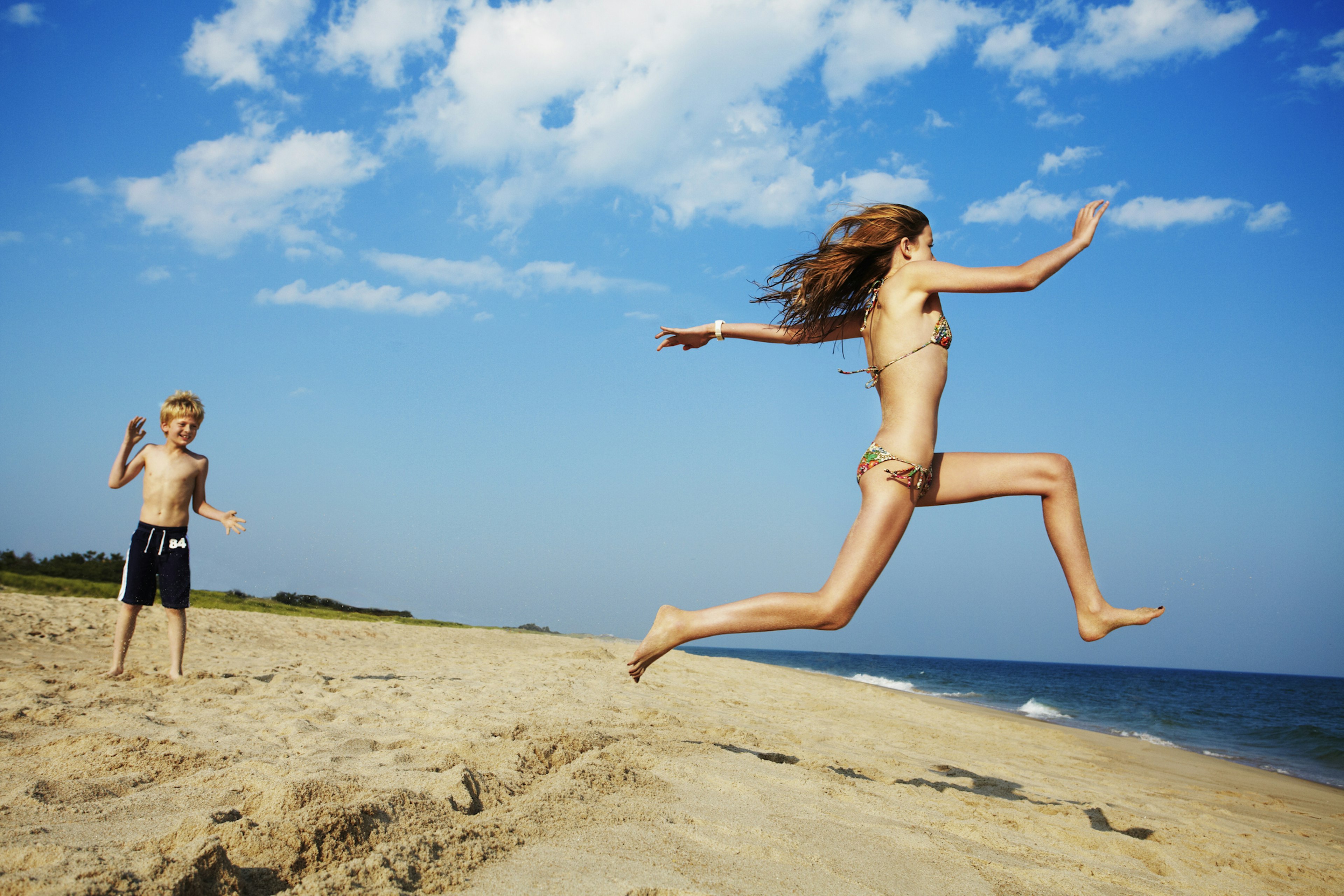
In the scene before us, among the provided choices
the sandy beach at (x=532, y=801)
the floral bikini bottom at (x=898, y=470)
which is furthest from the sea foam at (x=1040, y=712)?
the floral bikini bottom at (x=898, y=470)

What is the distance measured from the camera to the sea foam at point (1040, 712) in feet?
51.7

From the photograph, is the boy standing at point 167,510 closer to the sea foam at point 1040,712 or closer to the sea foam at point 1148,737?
the sea foam at point 1148,737

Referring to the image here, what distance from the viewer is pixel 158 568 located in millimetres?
5441

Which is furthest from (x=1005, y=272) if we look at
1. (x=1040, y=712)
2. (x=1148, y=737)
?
(x=1040, y=712)

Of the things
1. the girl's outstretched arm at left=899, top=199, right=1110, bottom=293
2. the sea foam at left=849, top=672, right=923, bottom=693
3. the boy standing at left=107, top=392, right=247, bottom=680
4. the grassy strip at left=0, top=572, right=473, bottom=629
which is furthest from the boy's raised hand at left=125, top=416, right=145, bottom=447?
the sea foam at left=849, top=672, right=923, bottom=693

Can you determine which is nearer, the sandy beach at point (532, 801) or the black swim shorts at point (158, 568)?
the sandy beach at point (532, 801)

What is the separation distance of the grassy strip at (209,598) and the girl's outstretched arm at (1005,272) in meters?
8.44

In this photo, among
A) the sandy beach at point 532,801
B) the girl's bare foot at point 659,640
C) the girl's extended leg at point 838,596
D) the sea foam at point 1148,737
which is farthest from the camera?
the sea foam at point 1148,737

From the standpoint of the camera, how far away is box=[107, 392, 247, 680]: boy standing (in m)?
5.30

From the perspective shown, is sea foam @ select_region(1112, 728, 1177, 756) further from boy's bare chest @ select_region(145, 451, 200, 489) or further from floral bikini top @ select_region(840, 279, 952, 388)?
boy's bare chest @ select_region(145, 451, 200, 489)

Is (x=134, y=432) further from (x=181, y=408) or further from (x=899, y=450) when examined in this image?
(x=899, y=450)

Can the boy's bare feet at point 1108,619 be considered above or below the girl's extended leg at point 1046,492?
below

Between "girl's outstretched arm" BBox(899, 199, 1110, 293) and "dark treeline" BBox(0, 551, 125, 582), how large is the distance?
12.4 m

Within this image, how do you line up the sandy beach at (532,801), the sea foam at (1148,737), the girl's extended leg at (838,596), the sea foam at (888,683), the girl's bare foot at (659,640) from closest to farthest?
the sandy beach at (532,801), the girl's extended leg at (838,596), the girl's bare foot at (659,640), the sea foam at (1148,737), the sea foam at (888,683)
